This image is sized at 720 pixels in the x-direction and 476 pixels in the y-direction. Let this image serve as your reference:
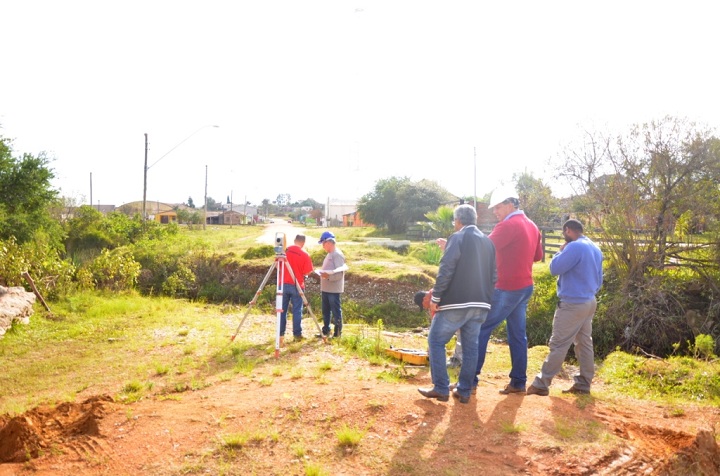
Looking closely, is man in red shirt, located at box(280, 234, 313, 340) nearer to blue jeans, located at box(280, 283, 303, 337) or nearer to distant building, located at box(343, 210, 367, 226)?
blue jeans, located at box(280, 283, 303, 337)

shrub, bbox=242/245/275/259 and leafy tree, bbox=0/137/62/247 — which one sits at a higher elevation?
leafy tree, bbox=0/137/62/247

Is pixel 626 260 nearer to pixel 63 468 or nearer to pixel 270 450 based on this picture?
pixel 270 450

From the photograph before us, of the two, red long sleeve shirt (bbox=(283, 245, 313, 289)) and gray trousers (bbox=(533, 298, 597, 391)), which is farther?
red long sleeve shirt (bbox=(283, 245, 313, 289))

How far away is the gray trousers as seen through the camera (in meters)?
5.39

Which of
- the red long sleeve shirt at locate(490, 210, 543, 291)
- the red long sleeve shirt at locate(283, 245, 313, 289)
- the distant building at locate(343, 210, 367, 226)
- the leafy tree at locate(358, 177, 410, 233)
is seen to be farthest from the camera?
the distant building at locate(343, 210, 367, 226)

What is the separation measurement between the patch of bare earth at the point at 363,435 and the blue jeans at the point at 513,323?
30cm

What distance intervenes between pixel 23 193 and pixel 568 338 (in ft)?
48.9

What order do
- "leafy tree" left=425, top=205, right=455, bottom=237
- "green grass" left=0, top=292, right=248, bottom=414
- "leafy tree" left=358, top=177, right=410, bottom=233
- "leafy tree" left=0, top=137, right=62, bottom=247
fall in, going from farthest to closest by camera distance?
"leafy tree" left=358, top=177, right=410, bottom=233 → "leafy tree" left=425, top=205, right=455, bottom=237 → "leafy tree" left=0, top=137, right=62, bottom=247 → "green grass" left=0, top=292, right=248, bottom=414

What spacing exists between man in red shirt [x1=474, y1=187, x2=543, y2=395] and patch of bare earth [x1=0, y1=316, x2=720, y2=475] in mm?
447

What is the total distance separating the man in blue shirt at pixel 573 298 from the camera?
5.35m

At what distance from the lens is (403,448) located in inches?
161

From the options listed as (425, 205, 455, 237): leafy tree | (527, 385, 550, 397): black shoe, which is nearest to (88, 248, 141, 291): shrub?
(527, 385, 550, 397): black shoe

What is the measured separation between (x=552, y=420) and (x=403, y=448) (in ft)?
4.39

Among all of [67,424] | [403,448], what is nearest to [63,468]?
[67,424]
